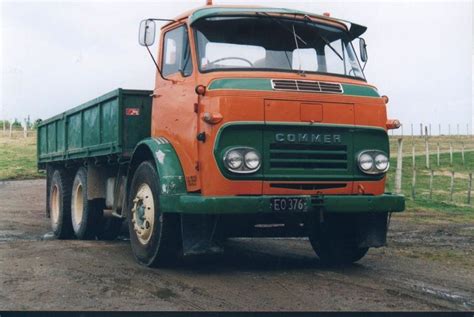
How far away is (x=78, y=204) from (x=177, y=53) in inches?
183

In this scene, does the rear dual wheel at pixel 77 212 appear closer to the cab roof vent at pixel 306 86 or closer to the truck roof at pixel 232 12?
the truck roof at pixel 232 12

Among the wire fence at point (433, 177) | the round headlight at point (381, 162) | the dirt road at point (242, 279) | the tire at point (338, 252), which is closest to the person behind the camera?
the dirt road at point (242, 279)

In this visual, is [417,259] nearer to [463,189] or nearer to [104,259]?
[104,259]

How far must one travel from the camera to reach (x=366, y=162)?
7379 mm

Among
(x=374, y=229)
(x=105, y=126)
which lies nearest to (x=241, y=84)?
(x=374, y=229)

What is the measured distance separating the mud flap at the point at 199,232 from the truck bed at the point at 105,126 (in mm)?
2214

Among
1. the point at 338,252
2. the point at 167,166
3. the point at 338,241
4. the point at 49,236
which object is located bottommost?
the point at 49,236

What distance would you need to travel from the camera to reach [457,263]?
860cm

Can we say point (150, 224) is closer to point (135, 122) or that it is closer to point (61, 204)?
point (135, 122)

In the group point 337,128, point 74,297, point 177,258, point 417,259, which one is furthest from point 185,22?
point 417,259

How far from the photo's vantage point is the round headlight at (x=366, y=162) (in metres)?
7.35

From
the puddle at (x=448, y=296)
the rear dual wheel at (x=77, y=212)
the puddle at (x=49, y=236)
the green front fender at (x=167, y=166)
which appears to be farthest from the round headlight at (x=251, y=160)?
the puddle at (x=49, y=236)

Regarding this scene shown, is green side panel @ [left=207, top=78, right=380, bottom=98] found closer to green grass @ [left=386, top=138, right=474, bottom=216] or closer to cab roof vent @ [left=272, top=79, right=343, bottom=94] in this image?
cab roof vent @ [left=272, top=79, right=343, bottom=94]

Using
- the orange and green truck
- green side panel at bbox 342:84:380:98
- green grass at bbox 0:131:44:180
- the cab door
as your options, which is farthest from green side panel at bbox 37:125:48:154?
green grass at bbox 0:131:44:180
